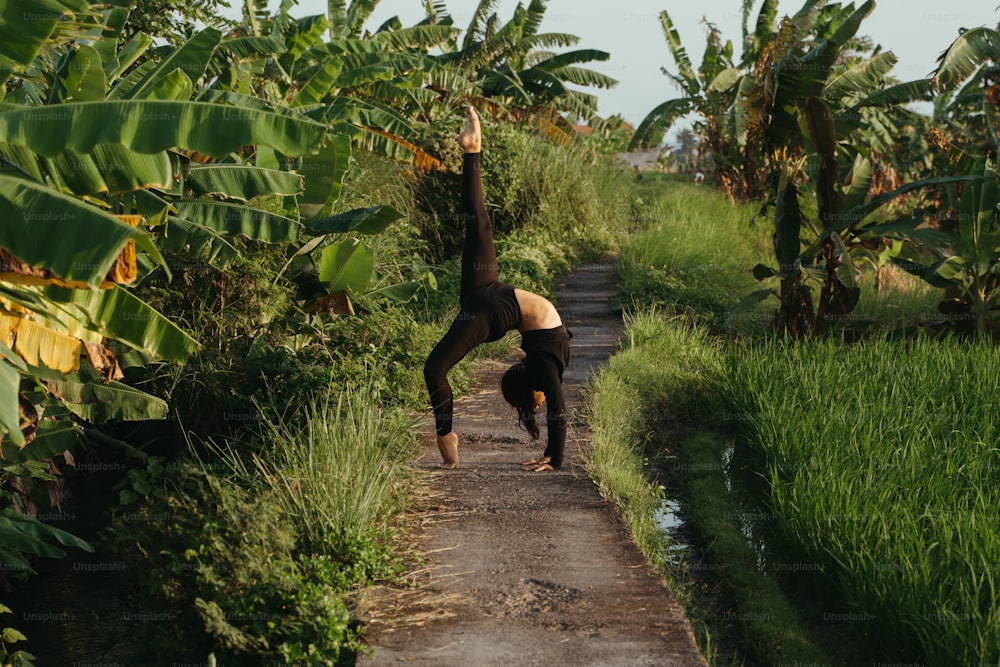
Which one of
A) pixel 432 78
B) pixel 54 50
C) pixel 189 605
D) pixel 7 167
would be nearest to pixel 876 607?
pixel 189 605

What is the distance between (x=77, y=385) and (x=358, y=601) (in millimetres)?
3494

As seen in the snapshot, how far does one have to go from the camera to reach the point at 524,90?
20.1m

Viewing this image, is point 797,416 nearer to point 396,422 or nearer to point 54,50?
point 396,422

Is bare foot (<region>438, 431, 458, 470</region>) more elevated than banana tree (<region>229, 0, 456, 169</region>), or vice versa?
banana tree (<region>229, 0, 456, 169</region>)

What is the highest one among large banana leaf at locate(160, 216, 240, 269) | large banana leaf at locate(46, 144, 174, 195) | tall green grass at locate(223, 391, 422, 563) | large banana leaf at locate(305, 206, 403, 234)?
large banana leaf at locate(46, 144, 174, 195)

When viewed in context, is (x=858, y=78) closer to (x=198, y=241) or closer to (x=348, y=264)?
(x=348, y=264)

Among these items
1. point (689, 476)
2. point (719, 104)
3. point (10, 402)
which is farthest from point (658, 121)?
point (10, 402)

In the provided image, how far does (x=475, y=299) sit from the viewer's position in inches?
238

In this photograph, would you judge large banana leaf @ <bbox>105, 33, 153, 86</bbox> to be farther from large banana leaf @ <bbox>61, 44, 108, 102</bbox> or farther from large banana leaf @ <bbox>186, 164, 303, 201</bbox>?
large banana leaf @ <bbox>61, 44, 108, 102</bbox>

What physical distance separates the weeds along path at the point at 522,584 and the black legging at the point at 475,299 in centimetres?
88

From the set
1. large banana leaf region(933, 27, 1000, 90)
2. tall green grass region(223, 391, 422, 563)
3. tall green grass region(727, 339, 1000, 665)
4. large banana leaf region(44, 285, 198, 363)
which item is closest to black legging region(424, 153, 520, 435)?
tall green grass region(223, 391, 422, 563)

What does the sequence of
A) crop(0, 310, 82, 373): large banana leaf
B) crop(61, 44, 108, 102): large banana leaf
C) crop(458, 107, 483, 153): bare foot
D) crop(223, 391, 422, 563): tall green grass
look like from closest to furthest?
1. crop(223, 391, 422, 563): tall green grass
2. crop(0, 310, 82, 373): large banana leaf
3. crop(458, 107, 483, 153): bare foot
4. crop(61, 44, 108, 102): large banana leaf

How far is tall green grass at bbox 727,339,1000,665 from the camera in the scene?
4.76 meters

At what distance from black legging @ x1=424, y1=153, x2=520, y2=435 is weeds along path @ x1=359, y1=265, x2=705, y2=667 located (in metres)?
0.88
